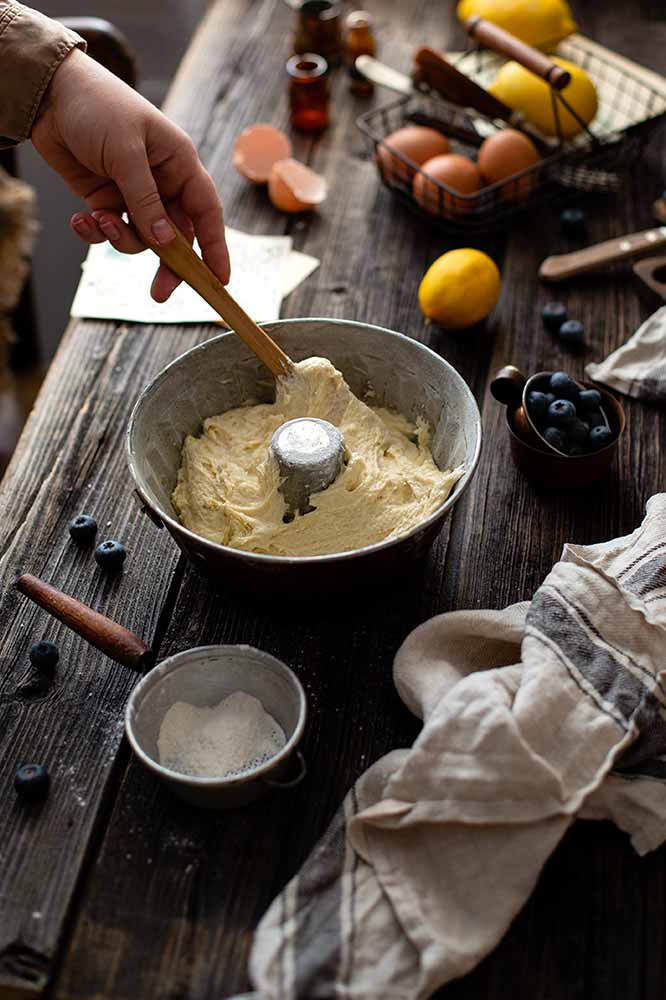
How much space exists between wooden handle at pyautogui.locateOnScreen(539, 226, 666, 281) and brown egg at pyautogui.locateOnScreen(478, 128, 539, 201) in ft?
0.55

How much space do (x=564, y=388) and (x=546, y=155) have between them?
2.42 ft

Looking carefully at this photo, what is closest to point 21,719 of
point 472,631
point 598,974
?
point 472,631

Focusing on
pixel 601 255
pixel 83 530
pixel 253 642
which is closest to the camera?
pixel 253 642

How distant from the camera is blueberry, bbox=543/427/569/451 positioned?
1364 millimetres

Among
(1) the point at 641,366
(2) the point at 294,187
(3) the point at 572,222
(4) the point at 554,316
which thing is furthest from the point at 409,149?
(1) the point at 641,366

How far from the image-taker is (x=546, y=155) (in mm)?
1921

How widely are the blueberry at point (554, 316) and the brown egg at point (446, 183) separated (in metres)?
0.26

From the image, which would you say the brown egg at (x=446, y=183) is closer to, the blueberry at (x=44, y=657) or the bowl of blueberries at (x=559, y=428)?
the bowl of blueberries at (x=559, y=428)

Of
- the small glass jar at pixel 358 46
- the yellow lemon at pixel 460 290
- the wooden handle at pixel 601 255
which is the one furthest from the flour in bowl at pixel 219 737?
the small glass jar at pixel 358 46

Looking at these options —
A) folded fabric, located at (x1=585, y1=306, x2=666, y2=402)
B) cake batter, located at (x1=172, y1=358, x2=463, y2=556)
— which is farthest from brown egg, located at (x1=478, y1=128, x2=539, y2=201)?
cake batter, located at (x1=172, y1=358, x2=463, y2=556)

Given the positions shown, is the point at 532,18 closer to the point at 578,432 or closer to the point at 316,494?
the point at 578,432

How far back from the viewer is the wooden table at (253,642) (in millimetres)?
942

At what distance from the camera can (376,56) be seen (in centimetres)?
226

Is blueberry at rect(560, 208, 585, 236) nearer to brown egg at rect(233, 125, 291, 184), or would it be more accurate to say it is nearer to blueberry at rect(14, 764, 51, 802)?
brown egg at rect(233, 125, 291, 184)
